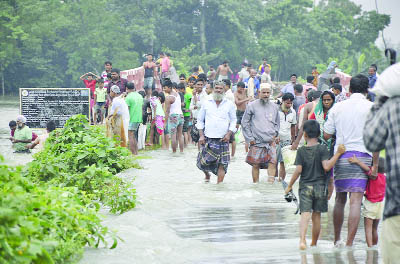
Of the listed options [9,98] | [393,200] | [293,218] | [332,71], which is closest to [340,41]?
[9,98]

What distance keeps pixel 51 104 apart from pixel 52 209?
13.3 metres

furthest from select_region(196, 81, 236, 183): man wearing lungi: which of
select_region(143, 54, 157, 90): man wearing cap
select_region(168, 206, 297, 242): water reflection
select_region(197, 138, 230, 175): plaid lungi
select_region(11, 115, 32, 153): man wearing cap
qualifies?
select_region(143, 54, 157, 90): man wearing cap

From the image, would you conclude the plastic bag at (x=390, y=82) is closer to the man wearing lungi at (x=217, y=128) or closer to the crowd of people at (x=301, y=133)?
the crowd of people at (x=301, y=133)

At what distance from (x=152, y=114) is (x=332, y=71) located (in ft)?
24.1

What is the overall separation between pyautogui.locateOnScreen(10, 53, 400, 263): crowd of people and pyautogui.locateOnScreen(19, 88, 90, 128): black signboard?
1.21 metres

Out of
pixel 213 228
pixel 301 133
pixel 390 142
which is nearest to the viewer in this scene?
pixel 390 142

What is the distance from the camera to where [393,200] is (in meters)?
4.44

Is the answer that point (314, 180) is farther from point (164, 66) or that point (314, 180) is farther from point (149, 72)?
point (164, 66)

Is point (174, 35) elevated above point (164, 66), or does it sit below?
above

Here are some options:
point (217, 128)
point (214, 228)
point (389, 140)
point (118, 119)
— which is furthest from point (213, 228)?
point (118, 119)

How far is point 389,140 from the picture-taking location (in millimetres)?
4469

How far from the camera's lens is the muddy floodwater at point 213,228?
687 cm

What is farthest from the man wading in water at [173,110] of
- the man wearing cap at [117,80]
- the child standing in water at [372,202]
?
the child standing in water at [372,202]

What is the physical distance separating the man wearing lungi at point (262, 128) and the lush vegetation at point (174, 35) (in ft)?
129
